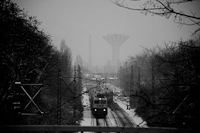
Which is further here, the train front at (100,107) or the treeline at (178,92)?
the train front at (100,107)

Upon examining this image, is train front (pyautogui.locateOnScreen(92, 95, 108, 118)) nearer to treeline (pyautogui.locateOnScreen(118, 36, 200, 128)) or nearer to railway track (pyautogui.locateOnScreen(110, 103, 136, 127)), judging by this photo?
railway track (pyautogui.locateOnScreen(110, 103, 136, 127))

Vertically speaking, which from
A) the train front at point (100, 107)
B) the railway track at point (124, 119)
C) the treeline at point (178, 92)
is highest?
the treeline at point (178, 92)

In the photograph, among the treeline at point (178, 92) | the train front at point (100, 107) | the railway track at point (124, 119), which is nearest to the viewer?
the treeline at point (178, 92)

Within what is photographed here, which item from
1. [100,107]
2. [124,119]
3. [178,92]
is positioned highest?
[178,92]

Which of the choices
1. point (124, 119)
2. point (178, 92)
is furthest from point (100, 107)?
point (178, 92)

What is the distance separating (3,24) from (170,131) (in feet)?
37.2

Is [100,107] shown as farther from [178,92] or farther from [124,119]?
[178,92]

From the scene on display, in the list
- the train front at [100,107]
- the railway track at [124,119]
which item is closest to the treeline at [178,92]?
the railway track at [124,119]

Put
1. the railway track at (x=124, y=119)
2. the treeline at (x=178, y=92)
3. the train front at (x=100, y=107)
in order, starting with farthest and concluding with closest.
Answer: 1. the train front at (x=100, y=107)
2. the railway track at (x=124, y=119)
3. the treeline at (x=178, y=92)

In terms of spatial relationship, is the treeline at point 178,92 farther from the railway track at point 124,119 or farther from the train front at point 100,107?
the train front at point 100,107

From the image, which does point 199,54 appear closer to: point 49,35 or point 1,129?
point 1,129

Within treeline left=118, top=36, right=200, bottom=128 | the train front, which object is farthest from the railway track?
treeline left=118, top=36, right=200, bottom=128

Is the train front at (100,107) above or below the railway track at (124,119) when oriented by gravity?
above

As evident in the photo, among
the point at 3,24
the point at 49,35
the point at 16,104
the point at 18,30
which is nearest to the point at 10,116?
the point at 16,104
